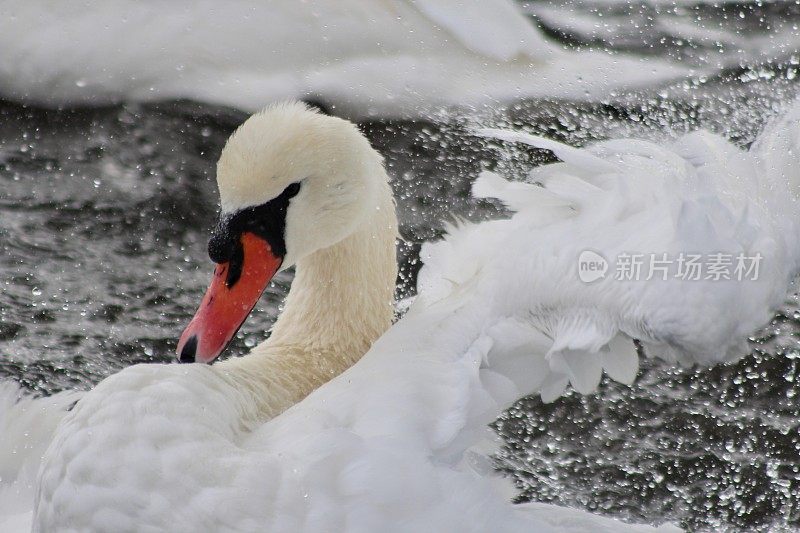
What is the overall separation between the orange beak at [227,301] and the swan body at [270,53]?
2291 mm

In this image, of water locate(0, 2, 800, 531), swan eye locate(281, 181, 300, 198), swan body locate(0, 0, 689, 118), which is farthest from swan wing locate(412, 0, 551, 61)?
swan eye locate(281, 181, 300, 198)

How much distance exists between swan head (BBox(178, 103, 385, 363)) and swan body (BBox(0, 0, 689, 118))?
2144 mm

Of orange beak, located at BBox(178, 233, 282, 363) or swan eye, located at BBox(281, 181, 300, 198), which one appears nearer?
orange beak, located at BBox(178, 233, 282, 363)

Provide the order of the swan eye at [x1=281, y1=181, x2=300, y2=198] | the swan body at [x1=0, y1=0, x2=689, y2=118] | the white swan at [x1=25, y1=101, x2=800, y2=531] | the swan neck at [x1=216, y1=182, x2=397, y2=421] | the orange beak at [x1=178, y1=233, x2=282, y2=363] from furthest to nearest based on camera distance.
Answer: the swan body at [x1=0, y1=0, x2=689, y2=118] < the swan neck at [x1=216, y1=182, x2=397, y2=421] < the swan eye at [x1=281, y1=181, x2=300, y2=198] < the orange beak at [x1=178, y1=233, x2=282, y2=363] < the white swan at [x1=25, y1=101, x2=800, y2=531]

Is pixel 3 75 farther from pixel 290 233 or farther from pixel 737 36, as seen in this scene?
pixel 737 36

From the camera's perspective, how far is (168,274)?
4.32 metres

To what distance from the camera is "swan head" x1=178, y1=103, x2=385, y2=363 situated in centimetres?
276

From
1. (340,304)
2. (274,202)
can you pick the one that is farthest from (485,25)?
(274,202)

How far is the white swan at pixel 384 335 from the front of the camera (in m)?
2.32

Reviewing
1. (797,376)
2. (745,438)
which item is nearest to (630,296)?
(745,438)

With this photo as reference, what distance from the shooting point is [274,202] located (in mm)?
2863

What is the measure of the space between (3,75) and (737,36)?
3251 mm

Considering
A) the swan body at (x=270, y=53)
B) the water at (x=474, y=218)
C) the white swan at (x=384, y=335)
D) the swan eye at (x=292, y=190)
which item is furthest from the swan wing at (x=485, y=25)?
the swan eye at (x=292, y=190)

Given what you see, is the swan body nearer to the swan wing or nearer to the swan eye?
the swan wing
